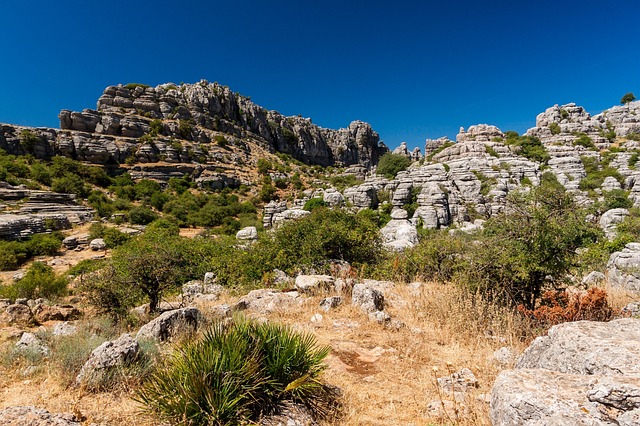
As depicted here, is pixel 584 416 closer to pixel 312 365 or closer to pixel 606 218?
pixel 312 365

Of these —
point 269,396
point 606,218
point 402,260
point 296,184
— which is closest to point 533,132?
point 606,218

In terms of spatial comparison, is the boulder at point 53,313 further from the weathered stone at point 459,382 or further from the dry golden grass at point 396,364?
the weathered stone at point 459,382

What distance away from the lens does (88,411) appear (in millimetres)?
2639

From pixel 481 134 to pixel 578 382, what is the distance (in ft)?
179

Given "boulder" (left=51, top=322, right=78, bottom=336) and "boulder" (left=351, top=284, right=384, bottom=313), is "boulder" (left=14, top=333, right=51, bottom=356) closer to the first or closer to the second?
"boulder" (left=51, top=322, right=78, bottom=336)

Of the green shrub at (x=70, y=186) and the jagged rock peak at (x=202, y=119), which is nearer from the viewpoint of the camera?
the green shrub at (x=70, y=186)

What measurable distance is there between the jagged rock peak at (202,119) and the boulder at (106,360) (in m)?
50.9

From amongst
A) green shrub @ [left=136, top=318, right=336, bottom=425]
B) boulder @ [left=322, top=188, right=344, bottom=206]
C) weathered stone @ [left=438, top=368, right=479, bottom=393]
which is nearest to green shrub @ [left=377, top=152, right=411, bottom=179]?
boulder @ [left=322, top=188, right=344, bottom=206]

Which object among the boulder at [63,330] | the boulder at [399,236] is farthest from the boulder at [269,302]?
the boulder at [399,236]

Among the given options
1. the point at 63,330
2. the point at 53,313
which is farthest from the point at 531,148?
the point at 53,313

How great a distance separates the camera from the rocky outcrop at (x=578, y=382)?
165cm

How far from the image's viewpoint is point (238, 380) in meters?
2.49

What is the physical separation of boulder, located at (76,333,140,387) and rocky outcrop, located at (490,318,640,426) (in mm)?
3687

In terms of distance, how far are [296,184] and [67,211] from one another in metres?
29.2
